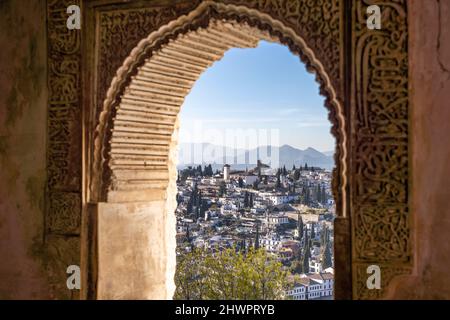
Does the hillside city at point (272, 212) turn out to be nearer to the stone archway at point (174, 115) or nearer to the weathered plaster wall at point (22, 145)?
the stone archway at point (174, 115)

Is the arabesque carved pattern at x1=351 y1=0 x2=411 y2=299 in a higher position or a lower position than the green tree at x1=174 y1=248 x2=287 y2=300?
higher

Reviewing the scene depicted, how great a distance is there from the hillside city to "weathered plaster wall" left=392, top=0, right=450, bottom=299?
5047mm

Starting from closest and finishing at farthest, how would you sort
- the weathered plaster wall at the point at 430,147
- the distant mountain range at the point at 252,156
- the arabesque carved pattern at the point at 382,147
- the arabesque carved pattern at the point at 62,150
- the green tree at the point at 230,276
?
the weathered plaster wall at the point at 430,147 → the arabesque carved pattern at the point at 382,147 → the arabesque carved pattern at the point at 62,150 → the distant mountain range at the point at 252,156 → the green tree at the point at 230,276

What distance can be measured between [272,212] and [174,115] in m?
4.59

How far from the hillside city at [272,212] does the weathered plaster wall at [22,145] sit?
4878 mm

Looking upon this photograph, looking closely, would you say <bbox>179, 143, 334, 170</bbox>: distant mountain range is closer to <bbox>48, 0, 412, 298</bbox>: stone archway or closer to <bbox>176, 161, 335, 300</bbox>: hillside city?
<bbox>176, 161, 335, 300</bbox>: hillside city

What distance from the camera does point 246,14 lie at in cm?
418

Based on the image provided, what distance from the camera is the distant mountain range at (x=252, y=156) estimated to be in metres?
9.09

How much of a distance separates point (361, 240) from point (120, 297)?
80.9 inches

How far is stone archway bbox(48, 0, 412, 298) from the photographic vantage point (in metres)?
3.79

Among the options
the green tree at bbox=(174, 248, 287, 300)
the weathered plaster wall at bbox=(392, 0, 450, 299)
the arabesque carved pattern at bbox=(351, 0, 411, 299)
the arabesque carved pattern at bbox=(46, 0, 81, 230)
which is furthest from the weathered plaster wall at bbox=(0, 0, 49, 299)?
the green tree at bbox=(174, 248, 287, 300)

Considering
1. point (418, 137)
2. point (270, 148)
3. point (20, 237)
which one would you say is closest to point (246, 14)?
point (418, 137)

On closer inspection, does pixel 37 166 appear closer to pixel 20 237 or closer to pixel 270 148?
pixel 20 237

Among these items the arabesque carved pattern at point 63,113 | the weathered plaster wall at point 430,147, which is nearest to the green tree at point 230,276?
the arabesque carved pattern at point 63,113
